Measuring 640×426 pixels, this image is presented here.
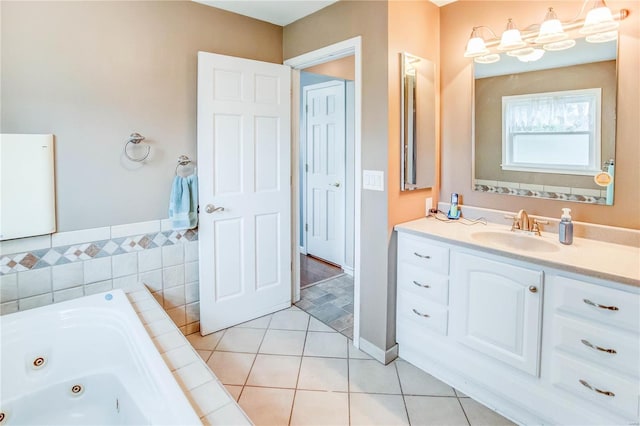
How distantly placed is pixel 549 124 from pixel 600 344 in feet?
3.96

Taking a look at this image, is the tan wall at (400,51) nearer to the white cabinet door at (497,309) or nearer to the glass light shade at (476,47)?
the glass light shade at (476,47)

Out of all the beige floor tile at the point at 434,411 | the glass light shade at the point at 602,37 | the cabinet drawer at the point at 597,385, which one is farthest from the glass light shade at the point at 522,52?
the beige floor tile at the point at 434,411

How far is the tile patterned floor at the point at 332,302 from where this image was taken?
289 cm

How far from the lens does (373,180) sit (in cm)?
232

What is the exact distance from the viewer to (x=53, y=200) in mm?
2068

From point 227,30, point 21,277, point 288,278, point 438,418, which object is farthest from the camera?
point 288,278

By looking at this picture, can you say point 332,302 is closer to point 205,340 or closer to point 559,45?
point 205,340

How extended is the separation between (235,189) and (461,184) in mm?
1613

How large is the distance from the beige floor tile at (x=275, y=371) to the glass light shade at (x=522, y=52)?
2306 mm

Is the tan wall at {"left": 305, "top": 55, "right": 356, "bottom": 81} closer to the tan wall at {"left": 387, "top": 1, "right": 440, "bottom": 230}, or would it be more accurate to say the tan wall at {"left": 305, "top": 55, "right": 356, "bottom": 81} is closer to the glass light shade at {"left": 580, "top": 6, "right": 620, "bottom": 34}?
the tan wall at {"left": 387, "top": 1, "right": 440, "bottom": 230}

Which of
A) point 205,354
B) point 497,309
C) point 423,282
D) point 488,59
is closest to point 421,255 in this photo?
point 423,282

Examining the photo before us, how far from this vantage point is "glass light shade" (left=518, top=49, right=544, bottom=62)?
2.11 m

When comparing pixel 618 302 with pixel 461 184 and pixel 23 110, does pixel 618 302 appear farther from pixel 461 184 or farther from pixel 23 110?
pixel 23 110

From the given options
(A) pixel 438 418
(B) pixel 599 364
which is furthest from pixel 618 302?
(A) pixel 438 418
